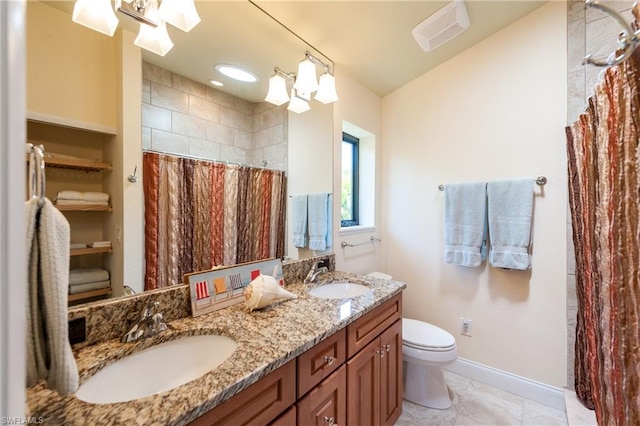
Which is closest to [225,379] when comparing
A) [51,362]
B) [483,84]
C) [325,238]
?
[51,362]

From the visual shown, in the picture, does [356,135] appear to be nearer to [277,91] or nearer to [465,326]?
[277,91]

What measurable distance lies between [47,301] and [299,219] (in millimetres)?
1330

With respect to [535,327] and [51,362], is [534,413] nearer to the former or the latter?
[535,327]

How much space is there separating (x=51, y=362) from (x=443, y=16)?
225 cm

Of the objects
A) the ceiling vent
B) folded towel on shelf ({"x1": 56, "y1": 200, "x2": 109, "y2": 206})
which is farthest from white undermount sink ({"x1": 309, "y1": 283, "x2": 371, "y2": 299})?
the ceiling vent

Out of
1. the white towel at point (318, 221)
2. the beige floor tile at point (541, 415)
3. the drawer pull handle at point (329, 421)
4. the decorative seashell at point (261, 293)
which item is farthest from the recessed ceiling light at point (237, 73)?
the beige floor tile at point (541, 415)

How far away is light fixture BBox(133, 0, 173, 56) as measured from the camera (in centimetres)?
101

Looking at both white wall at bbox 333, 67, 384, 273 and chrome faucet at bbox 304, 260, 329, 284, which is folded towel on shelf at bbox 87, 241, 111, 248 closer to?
chrome faucet at bbox 304, 260, 329, 284

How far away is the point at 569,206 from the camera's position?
1.65 meters

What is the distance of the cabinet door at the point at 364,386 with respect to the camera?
1151mm

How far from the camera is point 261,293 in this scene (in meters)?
1.14

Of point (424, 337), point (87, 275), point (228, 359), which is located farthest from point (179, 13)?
point (424, 337)

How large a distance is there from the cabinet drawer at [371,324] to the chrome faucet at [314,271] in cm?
46

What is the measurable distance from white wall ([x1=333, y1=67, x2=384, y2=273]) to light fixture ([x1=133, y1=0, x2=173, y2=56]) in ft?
3.69
